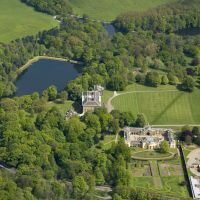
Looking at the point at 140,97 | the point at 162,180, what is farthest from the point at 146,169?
the point at 140,97

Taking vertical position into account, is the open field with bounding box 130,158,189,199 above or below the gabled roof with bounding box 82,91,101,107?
below

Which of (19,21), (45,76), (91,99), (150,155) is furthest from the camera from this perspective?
(19,21)

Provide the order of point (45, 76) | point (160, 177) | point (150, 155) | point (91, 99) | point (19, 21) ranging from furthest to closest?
1. point (19, 21)
2. point (45, 76)
3. point (91, 99)
4. point (150, 155)
5. point (160, 177)

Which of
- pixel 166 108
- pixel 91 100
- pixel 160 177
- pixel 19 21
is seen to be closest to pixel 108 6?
pixel 19 21

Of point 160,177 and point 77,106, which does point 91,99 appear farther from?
point 160,177

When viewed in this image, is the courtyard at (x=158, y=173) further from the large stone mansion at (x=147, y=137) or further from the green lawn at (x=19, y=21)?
the green lawn at (x=19, y=21)

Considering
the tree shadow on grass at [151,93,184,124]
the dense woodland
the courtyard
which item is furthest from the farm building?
the dense woodland

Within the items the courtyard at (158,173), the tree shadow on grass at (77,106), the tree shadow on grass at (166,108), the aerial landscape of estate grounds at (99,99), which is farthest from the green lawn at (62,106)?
the courtyard at (158,173)

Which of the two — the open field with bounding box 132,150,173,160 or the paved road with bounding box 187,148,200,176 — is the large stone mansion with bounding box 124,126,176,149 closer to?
the open field with bounding box 132,150,173,160
